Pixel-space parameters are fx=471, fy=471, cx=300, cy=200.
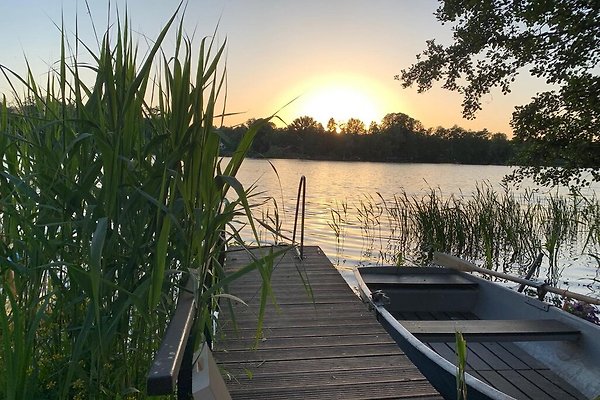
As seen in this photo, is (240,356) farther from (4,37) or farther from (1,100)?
(4,37)

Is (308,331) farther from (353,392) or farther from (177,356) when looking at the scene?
(177,356)

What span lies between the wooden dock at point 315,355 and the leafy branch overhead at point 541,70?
6518 millimetres

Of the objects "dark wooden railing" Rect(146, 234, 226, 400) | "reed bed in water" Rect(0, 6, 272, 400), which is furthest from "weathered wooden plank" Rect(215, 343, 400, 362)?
"dark wooden railing" Rect(146, 234, 226, 400)

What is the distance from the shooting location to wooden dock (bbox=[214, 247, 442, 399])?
9.03 ft

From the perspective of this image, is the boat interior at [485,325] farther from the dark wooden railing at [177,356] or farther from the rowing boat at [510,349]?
the dark wooden railing at [177,356]

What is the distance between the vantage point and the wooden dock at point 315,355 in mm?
2752

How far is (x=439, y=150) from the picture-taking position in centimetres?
5950

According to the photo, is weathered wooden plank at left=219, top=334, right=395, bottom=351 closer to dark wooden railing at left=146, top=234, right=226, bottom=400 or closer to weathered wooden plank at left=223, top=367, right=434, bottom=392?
weathered wooden plank at left=223, top=367, right=434, bottom=392

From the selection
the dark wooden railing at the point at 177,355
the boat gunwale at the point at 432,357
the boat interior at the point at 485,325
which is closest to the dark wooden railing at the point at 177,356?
the dark wooden railing at the point at 177,355

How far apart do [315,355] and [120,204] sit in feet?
6.73

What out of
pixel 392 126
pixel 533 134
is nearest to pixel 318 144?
pixel 392 126

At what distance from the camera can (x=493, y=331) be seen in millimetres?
3393

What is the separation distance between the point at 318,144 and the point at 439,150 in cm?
1537

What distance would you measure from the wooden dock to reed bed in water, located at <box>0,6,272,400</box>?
566 mm
